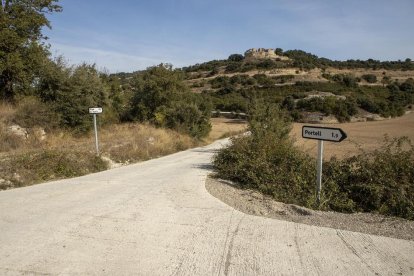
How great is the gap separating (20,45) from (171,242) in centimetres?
1829

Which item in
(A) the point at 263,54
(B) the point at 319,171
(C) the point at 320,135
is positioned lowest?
(B) the point at 319,171

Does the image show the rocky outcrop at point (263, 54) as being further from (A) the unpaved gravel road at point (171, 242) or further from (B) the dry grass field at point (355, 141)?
(A) the unpaved gravel road at point (171, 242)

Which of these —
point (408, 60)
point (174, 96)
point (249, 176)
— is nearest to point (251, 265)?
point (249, 176)

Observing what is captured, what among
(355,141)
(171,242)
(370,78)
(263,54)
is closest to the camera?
(171,242)

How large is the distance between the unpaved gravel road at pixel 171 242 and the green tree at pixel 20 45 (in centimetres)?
1398

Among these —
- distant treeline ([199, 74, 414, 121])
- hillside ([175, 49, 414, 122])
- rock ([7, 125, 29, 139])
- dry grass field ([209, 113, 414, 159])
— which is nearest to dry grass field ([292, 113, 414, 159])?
dry grass field ([209, 113, 414, 159])

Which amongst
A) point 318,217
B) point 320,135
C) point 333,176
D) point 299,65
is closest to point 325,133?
point 320,135

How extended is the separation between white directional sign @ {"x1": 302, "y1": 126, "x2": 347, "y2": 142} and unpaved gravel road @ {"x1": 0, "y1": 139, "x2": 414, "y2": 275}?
1814mm

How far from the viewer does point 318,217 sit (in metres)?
5.97

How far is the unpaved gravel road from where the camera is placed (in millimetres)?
4254

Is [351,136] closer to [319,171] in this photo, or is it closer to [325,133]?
[319,171]

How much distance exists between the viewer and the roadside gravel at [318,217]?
Answer: 545 centimetres

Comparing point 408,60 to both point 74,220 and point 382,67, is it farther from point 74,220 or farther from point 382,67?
point 74,220

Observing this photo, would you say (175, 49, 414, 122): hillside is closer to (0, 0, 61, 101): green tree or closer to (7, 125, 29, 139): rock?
(0, 0, 61, 101): green tree
